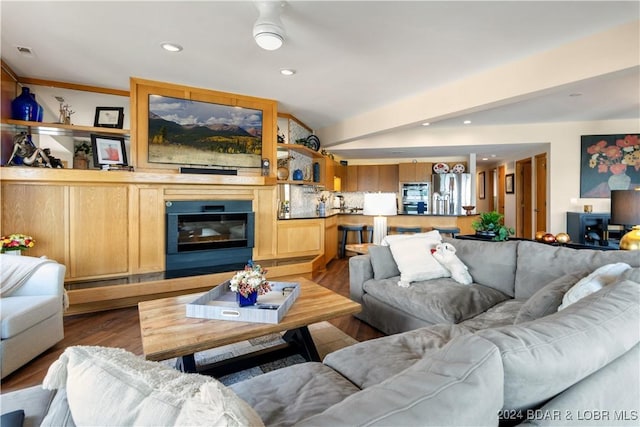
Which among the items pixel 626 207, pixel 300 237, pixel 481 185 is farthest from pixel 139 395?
pixel 481 185

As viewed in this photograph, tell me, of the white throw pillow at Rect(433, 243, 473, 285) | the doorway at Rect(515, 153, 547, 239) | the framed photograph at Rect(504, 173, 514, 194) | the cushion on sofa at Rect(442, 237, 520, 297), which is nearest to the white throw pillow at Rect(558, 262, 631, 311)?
the cushion on sofa at Rect(442, 237, 520, 297)

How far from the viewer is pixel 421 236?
3010 millimetres

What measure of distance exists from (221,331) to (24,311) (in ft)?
5.05

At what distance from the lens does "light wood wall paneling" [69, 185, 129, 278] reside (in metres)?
3.49

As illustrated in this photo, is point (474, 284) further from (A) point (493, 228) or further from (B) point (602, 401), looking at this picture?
(B) point (602, 401)

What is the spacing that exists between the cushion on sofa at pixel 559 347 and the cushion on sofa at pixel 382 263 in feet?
6.60

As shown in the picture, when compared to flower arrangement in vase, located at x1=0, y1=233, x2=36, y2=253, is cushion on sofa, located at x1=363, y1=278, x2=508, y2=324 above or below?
below

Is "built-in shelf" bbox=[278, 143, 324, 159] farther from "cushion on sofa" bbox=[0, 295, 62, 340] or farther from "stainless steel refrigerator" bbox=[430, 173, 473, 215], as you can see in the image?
"cushion on sofa" bbox=[0, 295, 62, 340]

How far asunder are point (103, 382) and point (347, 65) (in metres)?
3.31

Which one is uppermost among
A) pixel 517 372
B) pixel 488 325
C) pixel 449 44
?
pixel 449 44

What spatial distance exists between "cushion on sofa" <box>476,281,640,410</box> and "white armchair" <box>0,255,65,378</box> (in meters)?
Answer: 2.75

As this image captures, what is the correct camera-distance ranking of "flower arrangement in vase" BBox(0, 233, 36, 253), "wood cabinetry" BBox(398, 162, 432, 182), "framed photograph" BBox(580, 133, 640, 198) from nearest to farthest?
1. "flower arrangement in vase" BBox(0, 233, 36, 253)
2. "framed photograph" BBox(580, 133, 640, 198)
3. "wood cabinetry" BBox(398, 162, 432, 182)

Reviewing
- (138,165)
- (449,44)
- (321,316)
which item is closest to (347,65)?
(449,44)

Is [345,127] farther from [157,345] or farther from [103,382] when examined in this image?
[103,382]
